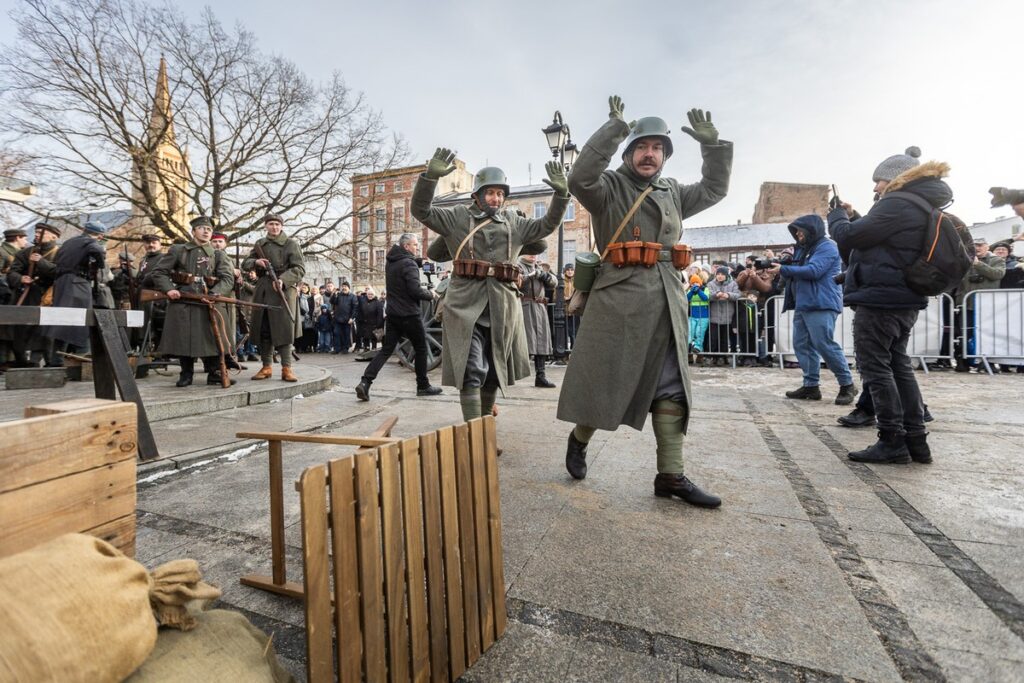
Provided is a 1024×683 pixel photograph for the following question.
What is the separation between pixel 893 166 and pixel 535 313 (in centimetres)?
477

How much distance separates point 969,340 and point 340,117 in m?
17.1

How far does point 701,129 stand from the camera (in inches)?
110

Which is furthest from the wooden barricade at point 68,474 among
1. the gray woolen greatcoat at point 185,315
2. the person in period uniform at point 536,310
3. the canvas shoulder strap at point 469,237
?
the person in period uniform at point 536,310

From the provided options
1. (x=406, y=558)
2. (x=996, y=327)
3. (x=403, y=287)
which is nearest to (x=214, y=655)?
(x=406, y=558)

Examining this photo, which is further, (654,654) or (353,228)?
(353,228)

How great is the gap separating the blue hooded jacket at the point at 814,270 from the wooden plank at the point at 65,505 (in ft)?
19.0

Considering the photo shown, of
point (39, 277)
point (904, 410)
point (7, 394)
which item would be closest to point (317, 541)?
point (904, 410)

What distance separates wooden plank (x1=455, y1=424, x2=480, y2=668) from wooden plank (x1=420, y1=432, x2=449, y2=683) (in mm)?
84

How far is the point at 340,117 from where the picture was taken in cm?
1656

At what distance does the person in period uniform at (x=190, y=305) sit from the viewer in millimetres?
5793

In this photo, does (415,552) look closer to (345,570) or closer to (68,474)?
(345,570)

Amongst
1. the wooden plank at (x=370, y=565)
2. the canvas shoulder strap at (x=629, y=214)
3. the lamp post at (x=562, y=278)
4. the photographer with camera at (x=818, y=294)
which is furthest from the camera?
the lamp post at (x=562, y=278)

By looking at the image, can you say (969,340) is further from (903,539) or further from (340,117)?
(340,117)

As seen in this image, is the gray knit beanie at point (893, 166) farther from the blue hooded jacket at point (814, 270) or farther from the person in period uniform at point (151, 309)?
the person in period uniform at point (151, 309)
